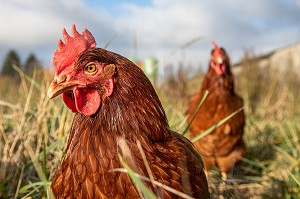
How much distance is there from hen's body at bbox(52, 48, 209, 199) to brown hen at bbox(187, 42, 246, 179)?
239 centimetres

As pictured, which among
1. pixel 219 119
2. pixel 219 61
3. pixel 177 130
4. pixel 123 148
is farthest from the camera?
pixel 219 61

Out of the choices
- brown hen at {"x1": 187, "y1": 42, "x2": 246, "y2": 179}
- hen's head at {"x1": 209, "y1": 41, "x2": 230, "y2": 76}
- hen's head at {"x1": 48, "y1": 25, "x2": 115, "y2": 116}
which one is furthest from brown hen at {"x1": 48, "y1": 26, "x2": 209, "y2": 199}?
hen's head at {"x1": 209, "y1": 41, "x2": 230, "y2": 76}

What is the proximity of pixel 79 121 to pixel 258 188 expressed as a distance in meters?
2.47

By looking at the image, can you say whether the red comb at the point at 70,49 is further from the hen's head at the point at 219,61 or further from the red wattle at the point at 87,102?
the hen's head at the point at 219,61

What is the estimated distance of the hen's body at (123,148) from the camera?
1.69m

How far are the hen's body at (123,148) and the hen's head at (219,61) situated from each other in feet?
8.66

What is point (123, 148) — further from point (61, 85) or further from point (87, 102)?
point (61, 85)

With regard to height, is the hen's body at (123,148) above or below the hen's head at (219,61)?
below

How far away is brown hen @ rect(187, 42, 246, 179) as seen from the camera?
4.27 meters

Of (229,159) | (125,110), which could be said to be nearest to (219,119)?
(229,159)

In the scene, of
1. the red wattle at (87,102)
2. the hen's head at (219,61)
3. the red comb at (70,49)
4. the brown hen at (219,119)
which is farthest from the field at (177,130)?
the hen's head at (219,61)

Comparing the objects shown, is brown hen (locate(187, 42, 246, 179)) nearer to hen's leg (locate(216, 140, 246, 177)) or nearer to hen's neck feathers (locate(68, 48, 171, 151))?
hen's leg (locate(216, 140, 246, 177))

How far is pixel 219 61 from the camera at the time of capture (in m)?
4.38

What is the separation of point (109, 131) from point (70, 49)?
1.44 ft
